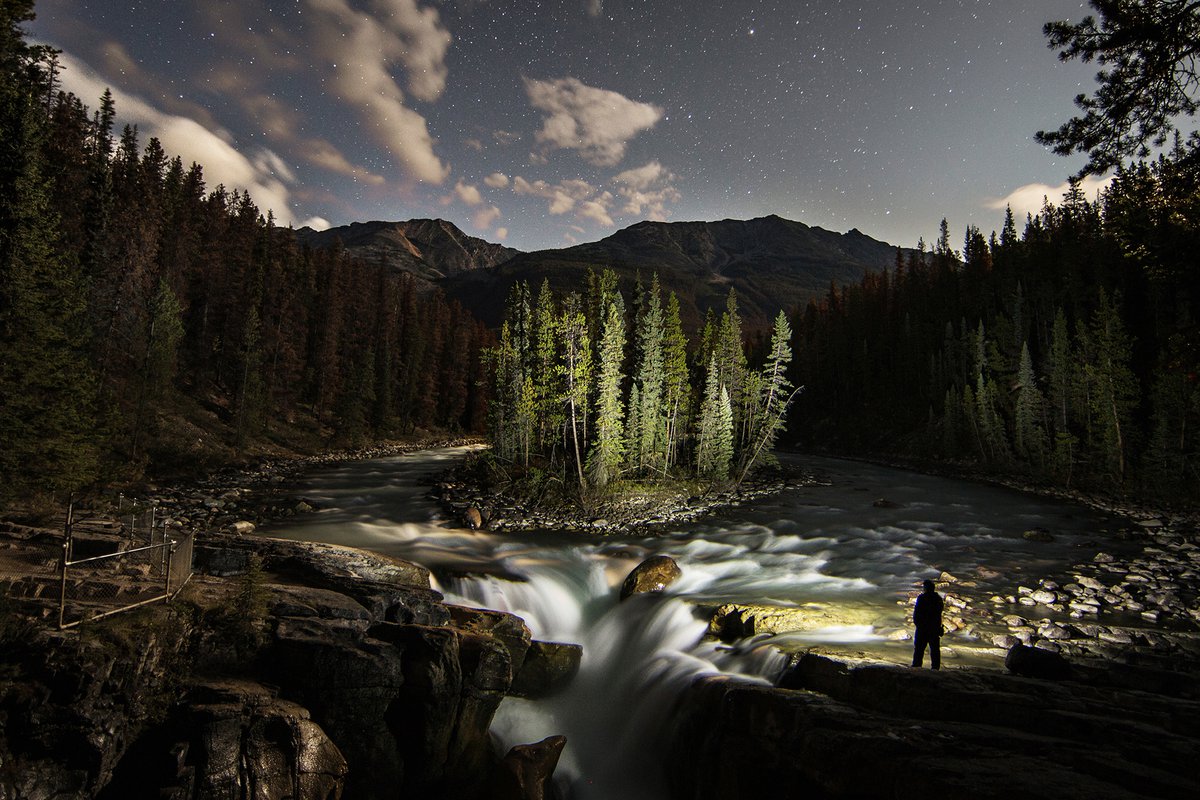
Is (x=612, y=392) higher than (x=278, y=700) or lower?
higher

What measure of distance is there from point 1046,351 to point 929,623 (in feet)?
219

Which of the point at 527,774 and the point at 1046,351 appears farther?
the point at 1046,351

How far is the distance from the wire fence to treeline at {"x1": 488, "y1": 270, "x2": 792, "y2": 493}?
22600 millimetres

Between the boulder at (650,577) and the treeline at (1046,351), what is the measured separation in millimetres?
14842

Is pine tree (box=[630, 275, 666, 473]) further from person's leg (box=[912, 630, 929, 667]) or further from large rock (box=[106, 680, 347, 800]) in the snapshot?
large rock (box=[106, 680, 347, 800])

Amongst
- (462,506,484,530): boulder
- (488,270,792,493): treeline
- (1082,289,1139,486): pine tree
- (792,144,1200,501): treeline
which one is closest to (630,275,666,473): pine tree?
(488,270,792,493): treeline

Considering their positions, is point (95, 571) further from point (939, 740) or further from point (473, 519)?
point (939, 740)

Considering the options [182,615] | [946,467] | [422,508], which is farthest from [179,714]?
[946,467]

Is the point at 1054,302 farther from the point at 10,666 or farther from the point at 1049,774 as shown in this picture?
the point at 10,666

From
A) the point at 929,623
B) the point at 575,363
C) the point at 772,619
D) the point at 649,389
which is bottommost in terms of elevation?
the point at 772,619

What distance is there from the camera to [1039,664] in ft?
31.7

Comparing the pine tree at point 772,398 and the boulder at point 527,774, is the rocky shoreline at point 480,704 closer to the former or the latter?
the boulder at point 527,774

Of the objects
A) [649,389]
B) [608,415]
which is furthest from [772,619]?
[649,389]

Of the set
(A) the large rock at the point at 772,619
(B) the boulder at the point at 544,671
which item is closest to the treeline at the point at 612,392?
(B) the boulder at the point at 544,671
